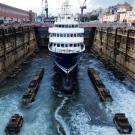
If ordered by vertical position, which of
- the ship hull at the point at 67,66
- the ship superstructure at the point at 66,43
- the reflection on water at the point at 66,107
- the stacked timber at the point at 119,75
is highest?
the ship superstructure at the point at 66,43

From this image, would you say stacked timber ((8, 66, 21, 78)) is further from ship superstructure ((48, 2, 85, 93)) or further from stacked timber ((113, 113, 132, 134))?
stacked timber ((113, 113, 132, 134))

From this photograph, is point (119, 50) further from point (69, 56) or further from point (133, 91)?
point (69, 56)

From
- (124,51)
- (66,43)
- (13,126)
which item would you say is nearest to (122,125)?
(13,126)

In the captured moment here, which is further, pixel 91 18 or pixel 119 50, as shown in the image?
pixel 91 18

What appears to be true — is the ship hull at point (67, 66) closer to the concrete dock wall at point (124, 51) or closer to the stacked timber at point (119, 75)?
the stacked timber at point (119, 75)

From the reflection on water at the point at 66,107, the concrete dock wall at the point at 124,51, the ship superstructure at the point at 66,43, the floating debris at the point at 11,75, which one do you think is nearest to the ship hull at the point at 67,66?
the ship superstructure at the point at 66,43

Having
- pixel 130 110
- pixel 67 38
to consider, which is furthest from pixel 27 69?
pixel 130 110

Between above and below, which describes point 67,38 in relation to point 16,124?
above

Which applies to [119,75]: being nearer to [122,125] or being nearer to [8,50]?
[122,125]
